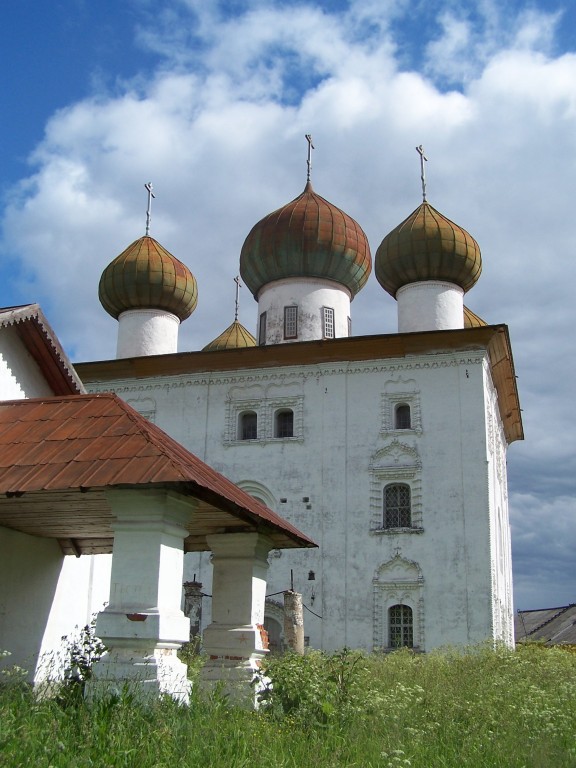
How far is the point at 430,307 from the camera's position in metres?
21.3

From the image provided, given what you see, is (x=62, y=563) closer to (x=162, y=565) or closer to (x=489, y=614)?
(x=162, y=565)

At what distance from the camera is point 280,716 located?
6938 mm

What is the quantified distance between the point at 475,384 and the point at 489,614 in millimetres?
4756

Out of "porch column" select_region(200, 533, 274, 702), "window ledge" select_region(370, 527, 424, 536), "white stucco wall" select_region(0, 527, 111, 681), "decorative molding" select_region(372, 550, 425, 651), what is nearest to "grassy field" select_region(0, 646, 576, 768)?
"porch column" select_region(200, 533, 274, 702)

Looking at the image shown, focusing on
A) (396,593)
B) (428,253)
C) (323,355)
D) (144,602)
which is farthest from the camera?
(428,253)

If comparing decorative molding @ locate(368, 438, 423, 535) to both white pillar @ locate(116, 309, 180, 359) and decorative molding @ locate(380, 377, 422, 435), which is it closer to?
decorative molding @ locate(380, 377, 422, 435)

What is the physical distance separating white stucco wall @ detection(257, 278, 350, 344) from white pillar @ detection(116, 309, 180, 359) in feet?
8.91

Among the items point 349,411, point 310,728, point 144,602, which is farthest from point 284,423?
point 310,728

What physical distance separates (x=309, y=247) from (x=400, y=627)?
9.21 meters

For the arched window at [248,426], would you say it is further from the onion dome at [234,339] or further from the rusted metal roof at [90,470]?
the rusted metal roof at [90,470]

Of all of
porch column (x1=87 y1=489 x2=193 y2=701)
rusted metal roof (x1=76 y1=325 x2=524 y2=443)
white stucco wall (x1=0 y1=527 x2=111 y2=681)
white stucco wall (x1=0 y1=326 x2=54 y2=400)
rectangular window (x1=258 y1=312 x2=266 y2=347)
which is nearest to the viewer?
porch column (x1=87 y1=489 x2=193 y2=701)

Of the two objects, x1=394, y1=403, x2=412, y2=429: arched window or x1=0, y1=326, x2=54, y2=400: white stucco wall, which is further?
x1=394, y1=403, x2=412, y2=429: arched window

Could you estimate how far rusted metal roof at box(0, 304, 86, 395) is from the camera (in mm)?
10040

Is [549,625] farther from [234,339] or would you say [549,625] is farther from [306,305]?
[306,305]
